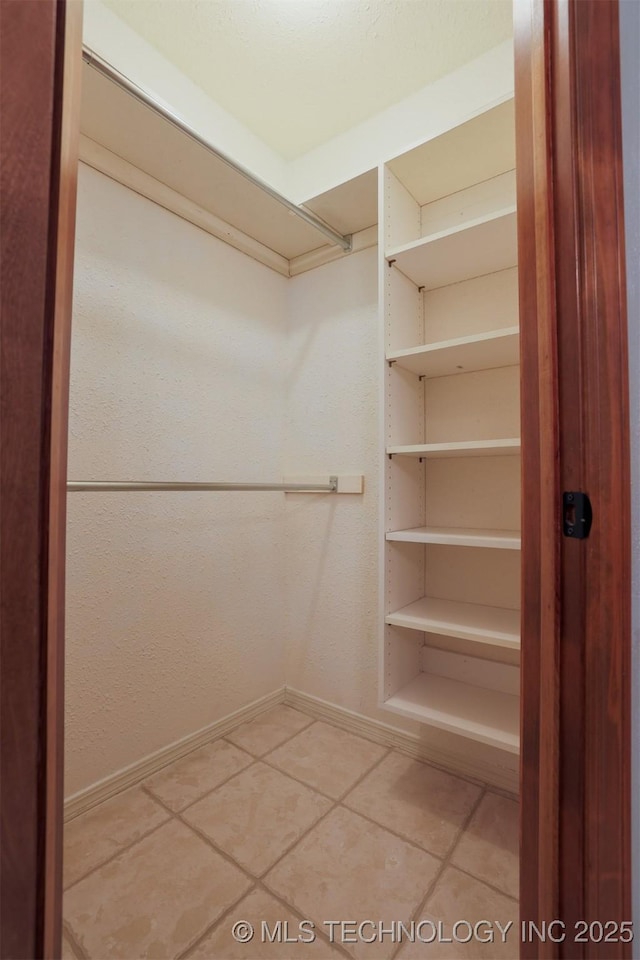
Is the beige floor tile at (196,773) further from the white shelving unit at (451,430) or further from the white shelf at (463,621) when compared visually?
the white shelf at (463,621)

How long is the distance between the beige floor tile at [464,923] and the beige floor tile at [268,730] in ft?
2.37

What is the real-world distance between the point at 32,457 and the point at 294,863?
1.21 metres

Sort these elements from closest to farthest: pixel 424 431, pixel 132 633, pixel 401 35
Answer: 1. pixel 401 35
2. pixel 132 633
3. pixel 424 431

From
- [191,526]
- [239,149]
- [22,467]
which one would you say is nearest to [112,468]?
[191,526]

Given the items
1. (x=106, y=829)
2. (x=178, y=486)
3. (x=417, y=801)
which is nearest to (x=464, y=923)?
(x=417, y=801)

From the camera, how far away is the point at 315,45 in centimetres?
125

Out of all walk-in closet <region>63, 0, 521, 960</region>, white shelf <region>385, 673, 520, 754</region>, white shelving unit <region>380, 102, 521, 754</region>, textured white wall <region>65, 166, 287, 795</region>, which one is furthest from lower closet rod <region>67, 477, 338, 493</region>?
white shelf <region>385, 673, 520, 754</region>

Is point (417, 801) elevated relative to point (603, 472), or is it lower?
lower

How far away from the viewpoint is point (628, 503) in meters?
0.51

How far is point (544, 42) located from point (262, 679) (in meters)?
1.98

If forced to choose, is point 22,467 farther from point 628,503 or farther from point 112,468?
point 112,468

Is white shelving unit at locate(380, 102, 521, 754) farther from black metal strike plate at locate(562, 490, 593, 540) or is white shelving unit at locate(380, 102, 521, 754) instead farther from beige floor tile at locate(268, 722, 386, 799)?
black metal strike plate at locate(562, 490, 593, 540)

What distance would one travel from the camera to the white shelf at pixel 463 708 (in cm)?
111

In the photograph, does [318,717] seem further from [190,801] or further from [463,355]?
[463,355]
